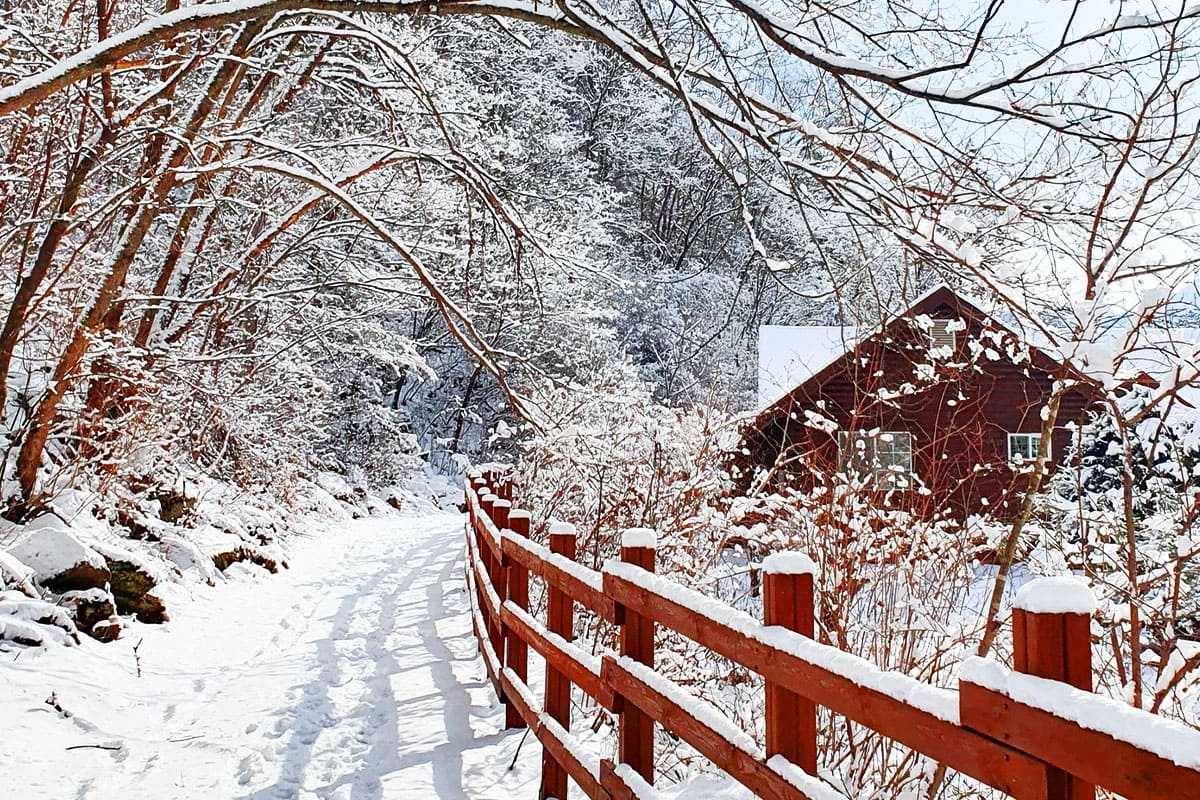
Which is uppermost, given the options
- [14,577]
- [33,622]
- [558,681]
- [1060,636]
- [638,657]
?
[1060,636]

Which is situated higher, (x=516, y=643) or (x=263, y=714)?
(x=516, y=643)

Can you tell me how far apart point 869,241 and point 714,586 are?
4.27 m

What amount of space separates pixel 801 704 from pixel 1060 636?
2.99 ft

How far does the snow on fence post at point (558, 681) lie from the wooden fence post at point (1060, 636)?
266 centimetres

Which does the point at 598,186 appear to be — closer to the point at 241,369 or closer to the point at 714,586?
the point at 241,369

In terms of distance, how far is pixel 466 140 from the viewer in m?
10.8

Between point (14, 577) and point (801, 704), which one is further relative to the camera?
point (14, 577)

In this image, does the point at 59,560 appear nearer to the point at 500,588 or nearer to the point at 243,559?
the point at 500,588

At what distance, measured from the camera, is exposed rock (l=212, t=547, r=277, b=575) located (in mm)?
9844

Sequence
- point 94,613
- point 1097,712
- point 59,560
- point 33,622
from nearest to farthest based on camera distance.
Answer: point 1097,712 < point 33,622 < point 94,613 < point 59,560

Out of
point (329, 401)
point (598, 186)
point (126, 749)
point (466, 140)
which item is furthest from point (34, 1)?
point (598, 186)

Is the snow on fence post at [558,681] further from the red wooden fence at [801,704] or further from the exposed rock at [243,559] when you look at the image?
the exposed rock at [243,559]

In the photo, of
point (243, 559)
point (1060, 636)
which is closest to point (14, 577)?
point (243, 559)

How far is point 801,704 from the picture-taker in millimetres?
2180
